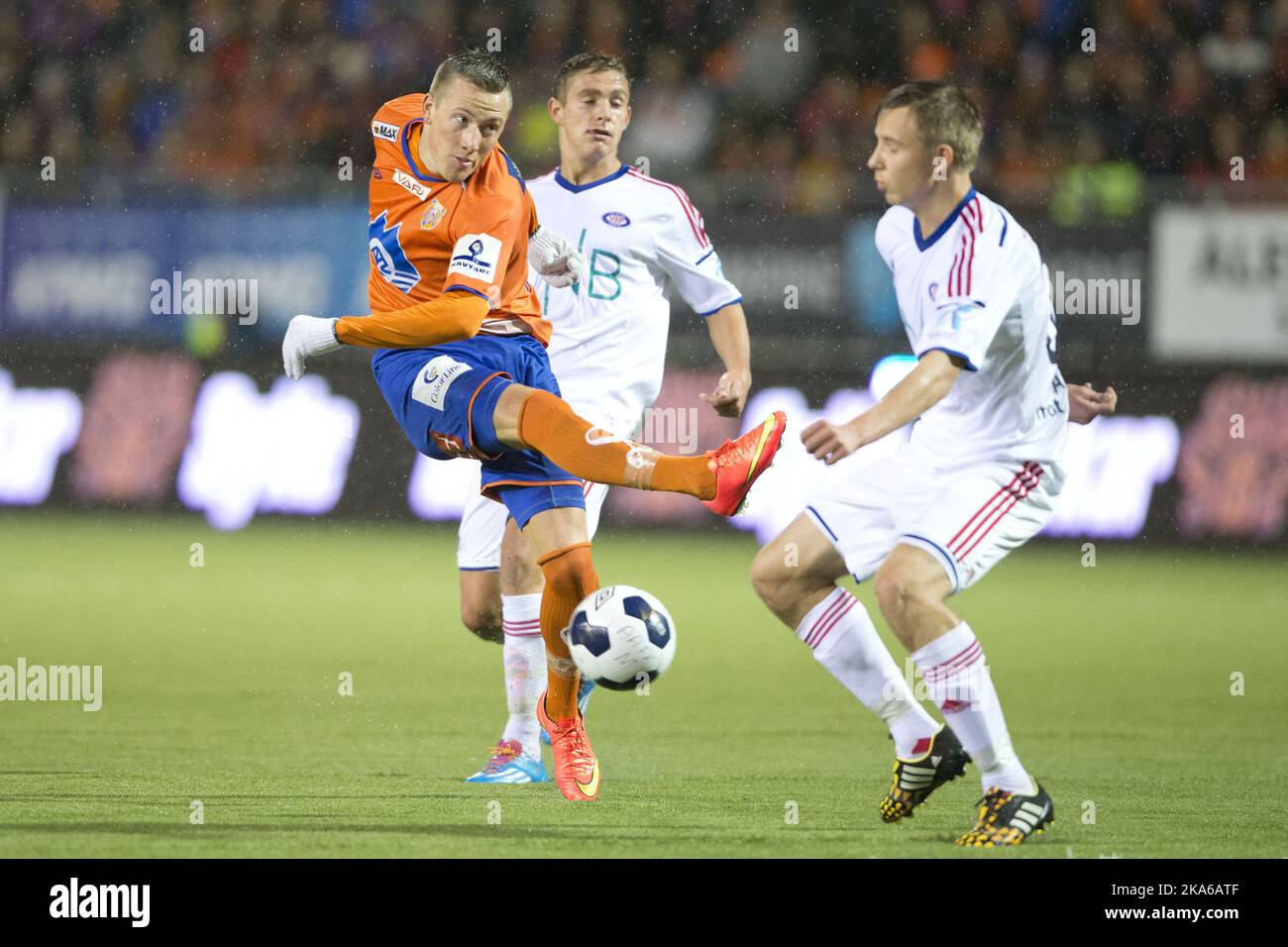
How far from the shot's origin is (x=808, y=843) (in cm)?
472

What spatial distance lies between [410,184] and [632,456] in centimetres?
122

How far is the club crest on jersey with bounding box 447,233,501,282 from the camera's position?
5.37 metres

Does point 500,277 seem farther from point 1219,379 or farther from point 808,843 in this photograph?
point 1219,379

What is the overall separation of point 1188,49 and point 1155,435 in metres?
4.21

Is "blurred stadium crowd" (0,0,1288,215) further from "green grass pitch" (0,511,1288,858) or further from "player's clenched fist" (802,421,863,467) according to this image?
"player's clenched fist" (802,421,863,467)

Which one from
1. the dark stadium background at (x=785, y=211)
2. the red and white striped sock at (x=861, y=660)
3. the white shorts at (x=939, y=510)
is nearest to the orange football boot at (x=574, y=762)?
the red and white striped sock at (x=861, y=660)

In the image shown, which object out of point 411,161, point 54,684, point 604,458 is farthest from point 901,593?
point 54,684

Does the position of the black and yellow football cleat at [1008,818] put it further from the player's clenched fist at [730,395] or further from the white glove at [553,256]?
the white glove at [553,256]

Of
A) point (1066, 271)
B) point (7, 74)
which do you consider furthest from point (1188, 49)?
point (7, 74)

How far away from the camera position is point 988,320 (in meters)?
4.81

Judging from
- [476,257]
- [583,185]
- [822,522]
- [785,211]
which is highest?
[785,211]

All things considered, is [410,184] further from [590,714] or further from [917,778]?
[590,714]

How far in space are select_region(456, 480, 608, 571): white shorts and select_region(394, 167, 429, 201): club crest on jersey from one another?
1.20 meters

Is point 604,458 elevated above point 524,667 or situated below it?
above
